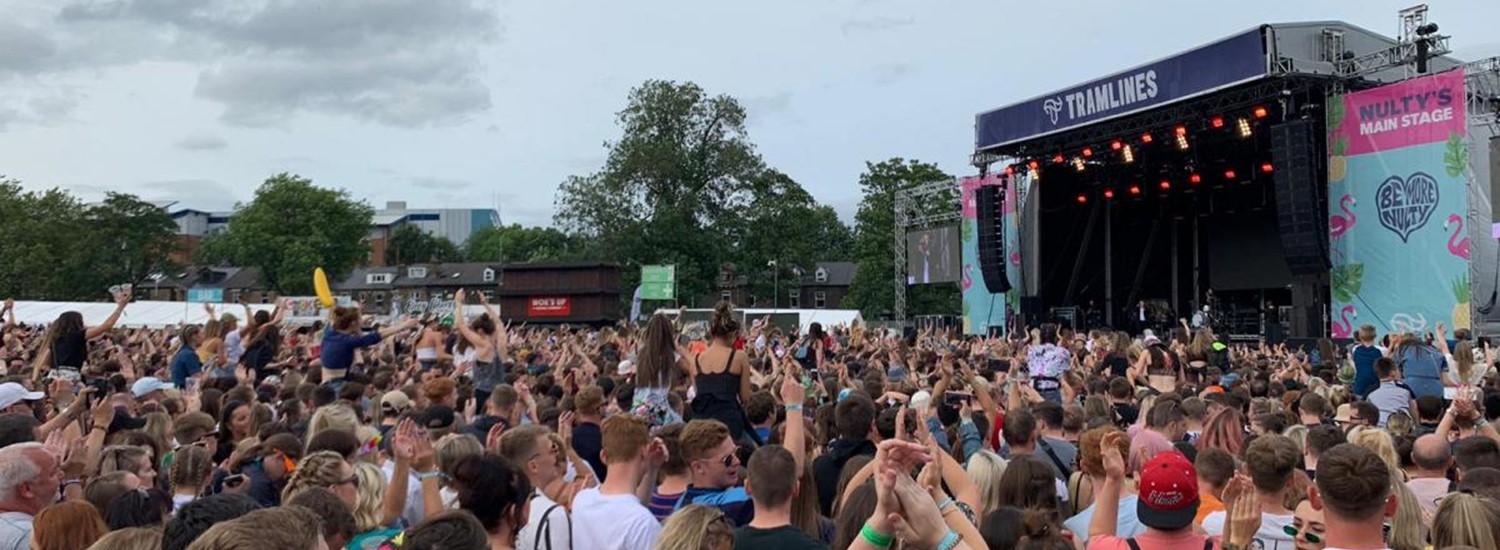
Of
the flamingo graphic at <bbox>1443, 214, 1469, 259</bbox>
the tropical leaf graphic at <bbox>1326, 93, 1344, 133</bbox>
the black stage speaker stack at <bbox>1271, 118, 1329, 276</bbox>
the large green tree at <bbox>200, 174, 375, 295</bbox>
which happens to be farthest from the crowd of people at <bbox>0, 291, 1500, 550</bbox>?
the large green tree at <bbox>200, 174, 375, 295</bbox>

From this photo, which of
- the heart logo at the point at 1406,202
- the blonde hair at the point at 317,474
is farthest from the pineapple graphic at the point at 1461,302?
the blonde hair at the point at 317,474

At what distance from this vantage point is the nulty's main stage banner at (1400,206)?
59.0 feet

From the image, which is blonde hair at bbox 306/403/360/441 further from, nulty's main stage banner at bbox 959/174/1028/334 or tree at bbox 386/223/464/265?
tree at bbox 386/223/464/265

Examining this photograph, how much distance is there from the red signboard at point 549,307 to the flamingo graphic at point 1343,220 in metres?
20.7

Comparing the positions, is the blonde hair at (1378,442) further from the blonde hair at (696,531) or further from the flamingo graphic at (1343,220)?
the flamingo graphic at (1343,220)

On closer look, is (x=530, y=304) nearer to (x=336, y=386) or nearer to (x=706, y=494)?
(x=336, y=386)

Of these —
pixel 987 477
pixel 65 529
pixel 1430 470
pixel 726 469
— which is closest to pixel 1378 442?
pixel 1430 470

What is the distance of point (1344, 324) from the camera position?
65.4 ft

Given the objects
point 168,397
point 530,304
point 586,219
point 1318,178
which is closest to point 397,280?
point 586,219

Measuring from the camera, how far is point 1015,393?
721cm

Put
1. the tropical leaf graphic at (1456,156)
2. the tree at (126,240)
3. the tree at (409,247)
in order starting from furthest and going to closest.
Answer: the tree at (409,247), the tree at (126,240), the tropical leaf graphic at (1456,156)

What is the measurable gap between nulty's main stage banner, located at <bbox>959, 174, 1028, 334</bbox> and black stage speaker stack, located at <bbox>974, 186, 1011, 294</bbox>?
30 cm

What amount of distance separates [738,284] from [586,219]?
7801 millimetres

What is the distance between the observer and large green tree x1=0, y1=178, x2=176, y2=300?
6231 cm
